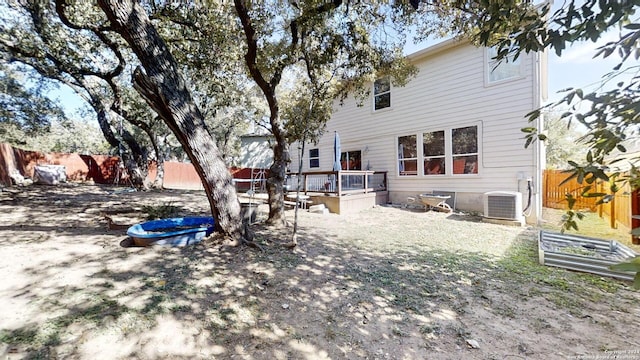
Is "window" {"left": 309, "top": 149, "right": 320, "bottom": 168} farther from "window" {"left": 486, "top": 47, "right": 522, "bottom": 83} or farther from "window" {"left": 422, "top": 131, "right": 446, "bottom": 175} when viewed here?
"window" {"left": 486, "top": 47, "right": 522, "bottom": 83}

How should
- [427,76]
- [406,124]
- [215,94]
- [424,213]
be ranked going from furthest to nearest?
[215,94], [406,124], [427,76], [424,213]

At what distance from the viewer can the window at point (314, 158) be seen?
12255 mm

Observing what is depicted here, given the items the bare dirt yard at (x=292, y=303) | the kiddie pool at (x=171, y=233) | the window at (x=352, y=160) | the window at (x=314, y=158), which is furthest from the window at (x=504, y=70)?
the kiddie pool at (x=171, y=233)

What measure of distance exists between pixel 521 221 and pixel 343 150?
668cm

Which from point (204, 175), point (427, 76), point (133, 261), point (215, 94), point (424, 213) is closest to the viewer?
point (133, 261)

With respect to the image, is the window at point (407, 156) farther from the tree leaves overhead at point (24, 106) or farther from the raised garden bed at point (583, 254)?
the tree leaves overhead at point (24, 106)

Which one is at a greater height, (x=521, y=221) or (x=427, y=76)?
(x=427, y=76)

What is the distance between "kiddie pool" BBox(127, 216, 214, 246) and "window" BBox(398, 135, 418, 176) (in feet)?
23.3

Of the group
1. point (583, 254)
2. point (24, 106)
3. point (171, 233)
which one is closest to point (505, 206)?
point (583, 254)

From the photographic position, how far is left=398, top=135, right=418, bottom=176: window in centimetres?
938

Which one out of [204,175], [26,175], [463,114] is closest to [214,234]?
[204,175]

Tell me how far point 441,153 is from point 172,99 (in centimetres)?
794

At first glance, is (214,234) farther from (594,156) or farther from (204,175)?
(594,156)

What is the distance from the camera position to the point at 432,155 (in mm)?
8938
